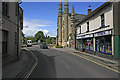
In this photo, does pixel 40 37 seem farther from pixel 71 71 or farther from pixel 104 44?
pixel 71 71

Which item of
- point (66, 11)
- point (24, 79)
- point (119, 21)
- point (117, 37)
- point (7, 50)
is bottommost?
point (24, 79)

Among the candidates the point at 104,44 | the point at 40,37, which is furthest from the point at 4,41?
the point at 40,37

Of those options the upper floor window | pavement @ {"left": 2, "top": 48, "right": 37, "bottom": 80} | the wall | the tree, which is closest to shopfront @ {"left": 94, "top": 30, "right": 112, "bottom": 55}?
pavement @ {"left": 2, "top": 48, "right": 37, "bottom": 80}

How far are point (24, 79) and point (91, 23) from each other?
16.8m

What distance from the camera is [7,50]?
10477 millimetres

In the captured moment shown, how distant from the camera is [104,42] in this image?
15680mm

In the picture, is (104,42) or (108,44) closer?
(108,44)

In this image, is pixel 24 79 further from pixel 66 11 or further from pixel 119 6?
pixel 66 11

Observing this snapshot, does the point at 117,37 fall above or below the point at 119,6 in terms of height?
below

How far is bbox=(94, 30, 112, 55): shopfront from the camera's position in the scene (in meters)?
14.3

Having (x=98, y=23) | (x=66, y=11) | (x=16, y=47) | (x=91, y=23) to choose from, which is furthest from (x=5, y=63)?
(x=66, y=11)

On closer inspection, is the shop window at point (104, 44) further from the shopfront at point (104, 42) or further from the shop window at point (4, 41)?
the shop window at point (4, 41)

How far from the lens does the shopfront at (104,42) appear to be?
46.9ft

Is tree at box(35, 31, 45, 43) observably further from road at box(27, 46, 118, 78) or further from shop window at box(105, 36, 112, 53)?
road at box(27, 46, 118, 78)
